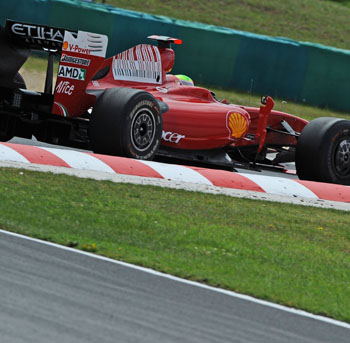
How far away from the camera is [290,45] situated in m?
25.2

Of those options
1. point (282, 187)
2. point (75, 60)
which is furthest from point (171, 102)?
point (282, 187)

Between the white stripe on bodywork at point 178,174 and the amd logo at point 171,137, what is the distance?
0.73 m

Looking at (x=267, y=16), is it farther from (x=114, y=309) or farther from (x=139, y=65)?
(x=114, y=309)

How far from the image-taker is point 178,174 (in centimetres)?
1008

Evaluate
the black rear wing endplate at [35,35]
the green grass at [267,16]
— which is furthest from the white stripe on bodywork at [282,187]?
the green grass at [267,16]

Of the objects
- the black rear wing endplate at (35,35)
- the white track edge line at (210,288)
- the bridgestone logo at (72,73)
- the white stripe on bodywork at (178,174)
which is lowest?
the white stripe on bodywork at (178,174)

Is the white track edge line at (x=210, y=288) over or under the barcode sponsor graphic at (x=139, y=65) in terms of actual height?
under

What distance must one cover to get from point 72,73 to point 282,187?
2.80 metres

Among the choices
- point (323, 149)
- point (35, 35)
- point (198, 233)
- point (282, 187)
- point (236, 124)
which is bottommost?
point (282, 187)

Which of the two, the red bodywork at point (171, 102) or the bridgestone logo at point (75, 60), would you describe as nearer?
the bridgestone logo at point (75, 60)

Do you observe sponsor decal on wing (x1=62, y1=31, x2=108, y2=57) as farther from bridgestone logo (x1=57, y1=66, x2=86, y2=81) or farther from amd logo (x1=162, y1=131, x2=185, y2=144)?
amd logo (x1=162, y1=131, x2=185, y2=144)

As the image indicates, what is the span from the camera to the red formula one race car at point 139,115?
401 inches

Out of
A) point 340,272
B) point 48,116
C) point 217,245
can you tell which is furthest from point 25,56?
point 340,272

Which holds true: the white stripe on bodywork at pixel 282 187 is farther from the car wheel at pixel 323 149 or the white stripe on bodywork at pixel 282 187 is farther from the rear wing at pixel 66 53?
the rear wing at pixel 66 53
